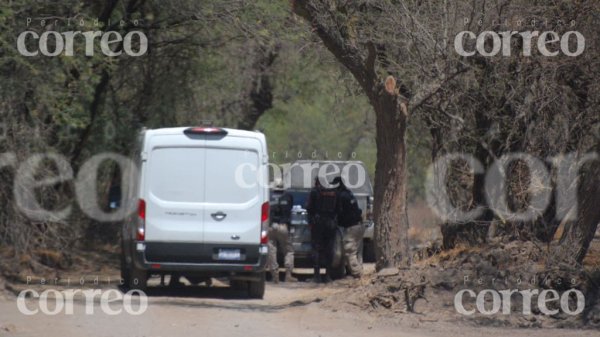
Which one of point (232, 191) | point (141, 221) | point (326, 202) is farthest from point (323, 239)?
point (141, 221)

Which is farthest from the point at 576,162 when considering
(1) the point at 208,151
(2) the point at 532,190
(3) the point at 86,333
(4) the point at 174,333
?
(3) the point at 86,333

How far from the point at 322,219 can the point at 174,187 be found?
3.98 metres

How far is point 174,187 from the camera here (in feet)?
47.5

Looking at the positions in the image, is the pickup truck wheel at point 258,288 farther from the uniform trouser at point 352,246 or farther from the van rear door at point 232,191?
the uniform trouser at point 352,246

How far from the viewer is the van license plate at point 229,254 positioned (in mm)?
14695

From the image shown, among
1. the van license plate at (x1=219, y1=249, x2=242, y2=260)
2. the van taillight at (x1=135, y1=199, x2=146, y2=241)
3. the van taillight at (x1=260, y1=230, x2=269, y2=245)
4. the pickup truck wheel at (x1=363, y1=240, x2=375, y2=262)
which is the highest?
the van taillight at (x1=135, y1=199, x2=146, y2=241)

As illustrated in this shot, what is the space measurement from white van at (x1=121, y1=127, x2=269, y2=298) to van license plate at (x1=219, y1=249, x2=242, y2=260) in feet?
0.05

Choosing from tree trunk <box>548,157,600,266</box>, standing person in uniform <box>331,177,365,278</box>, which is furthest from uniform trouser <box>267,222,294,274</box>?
tree trunk <box>548,157,600,266</box>

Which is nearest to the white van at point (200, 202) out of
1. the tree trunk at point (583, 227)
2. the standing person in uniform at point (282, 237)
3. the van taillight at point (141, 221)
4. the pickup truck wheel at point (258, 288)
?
the van taillight at point (141, 221)

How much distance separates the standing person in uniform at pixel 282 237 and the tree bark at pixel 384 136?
408 centimetres

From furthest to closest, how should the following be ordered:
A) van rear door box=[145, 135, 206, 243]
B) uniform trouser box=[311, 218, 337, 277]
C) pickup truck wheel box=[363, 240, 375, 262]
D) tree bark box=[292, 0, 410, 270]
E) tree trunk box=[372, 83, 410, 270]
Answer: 1. pickup truck wheel box=[363, 240, 375, 262]
2. uniform trouser box=[311, 218, 337, 277]
3. van rear door box=[145, 135, 206, 243]
4. tree trunk box=[372, 83, 410, 270]
5. tree bark box=[292, 0, 410, 270]

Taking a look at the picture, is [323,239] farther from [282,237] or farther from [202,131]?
[202,131]

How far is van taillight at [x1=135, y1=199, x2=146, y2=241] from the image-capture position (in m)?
14.4

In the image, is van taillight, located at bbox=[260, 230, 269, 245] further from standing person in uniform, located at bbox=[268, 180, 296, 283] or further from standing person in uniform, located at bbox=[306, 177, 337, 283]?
standing person in uniform, located at bbox=[268, 180, 296, 283]
